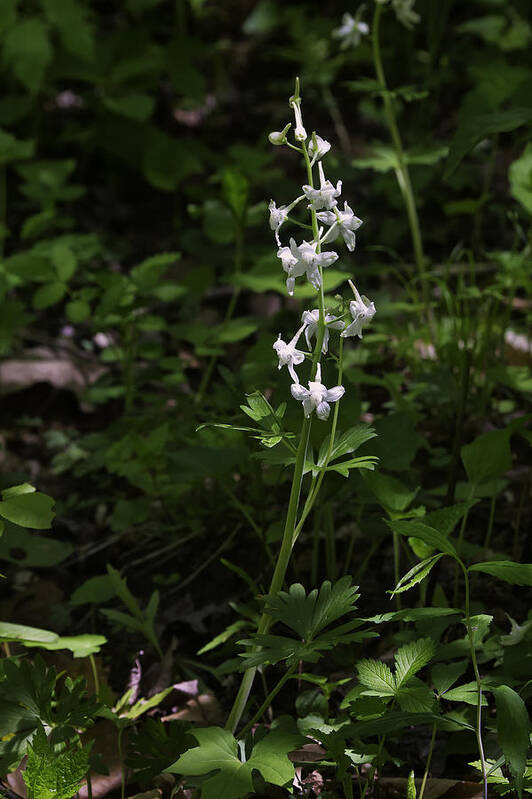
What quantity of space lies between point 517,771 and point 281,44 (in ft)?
15.3

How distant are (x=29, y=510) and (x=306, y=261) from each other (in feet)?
2.05

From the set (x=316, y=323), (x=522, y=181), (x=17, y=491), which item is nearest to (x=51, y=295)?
(x=17, y=491)

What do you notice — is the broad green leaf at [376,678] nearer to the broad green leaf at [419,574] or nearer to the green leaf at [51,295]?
the broad green leaf at [419,574]

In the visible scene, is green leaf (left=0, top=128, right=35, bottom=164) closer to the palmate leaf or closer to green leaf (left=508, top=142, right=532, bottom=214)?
green leaf (left=508, top=142, right=532, bottom=214)

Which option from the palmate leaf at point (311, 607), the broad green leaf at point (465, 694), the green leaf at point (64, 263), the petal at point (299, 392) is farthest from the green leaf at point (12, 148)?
the broad green leaf at point (465, 694)

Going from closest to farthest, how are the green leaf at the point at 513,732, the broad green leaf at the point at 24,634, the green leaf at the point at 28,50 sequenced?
1. the green leaf at the point at 513,732
2. the broad green leaf at the point at 24,634
3. the green leaf at the point at 28,50

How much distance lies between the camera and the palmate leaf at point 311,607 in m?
1.23

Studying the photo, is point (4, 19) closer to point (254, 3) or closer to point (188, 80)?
point (188, 80)

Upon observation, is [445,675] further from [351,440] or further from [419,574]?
[351,440]

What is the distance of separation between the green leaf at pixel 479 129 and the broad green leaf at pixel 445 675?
37.6 inches

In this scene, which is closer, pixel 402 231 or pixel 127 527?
pixel 127 527

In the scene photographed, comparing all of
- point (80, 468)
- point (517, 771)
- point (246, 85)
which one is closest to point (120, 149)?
point (246, 85)

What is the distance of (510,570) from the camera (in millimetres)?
1192

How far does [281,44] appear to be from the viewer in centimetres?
488
